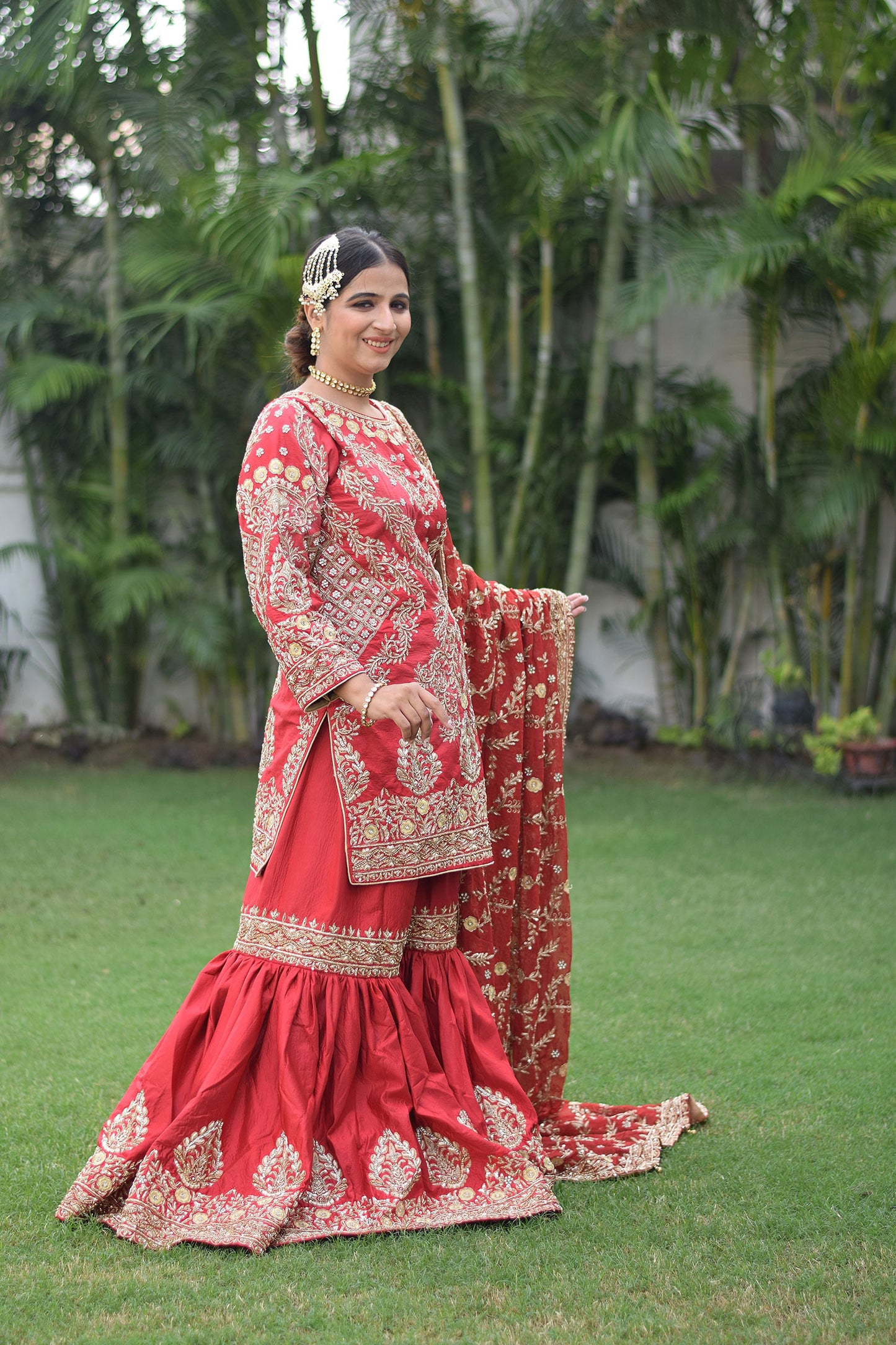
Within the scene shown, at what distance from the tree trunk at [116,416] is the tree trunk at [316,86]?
126 centimetres

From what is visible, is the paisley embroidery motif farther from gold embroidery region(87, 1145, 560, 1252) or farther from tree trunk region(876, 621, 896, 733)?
tree trunk region(876, 621, 896, 733)

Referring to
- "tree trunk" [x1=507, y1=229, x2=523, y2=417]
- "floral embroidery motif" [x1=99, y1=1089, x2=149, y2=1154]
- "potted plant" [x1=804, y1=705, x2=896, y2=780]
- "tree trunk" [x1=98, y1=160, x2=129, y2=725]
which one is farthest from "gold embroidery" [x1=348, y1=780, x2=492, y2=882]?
"tree trunk" [x1=98, y1=160, x2=129, y2=725]

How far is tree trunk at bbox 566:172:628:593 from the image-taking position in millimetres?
7008

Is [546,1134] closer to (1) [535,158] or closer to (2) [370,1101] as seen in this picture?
(2) [370,1101]

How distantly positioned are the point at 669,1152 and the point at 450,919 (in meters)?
0.64

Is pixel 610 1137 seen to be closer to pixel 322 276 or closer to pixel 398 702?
pixel 398 702

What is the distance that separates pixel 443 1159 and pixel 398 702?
81cm

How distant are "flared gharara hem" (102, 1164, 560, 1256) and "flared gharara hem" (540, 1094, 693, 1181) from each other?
8.6 inches

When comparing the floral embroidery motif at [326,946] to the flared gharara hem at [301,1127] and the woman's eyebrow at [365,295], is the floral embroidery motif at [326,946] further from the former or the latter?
the woman's eyebrow at [365,295]

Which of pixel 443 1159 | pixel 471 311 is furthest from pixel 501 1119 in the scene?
pixel 471 311

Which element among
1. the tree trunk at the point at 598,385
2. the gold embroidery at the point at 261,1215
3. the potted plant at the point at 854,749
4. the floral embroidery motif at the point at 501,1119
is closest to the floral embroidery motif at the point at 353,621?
the floral embroidery motif at the point at 501,1119

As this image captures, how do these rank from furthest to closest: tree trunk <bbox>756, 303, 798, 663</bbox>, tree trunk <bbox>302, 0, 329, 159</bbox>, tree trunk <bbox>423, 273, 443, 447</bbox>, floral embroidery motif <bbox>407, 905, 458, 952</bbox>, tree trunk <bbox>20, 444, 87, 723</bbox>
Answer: tree trunk <bbox>20, 444, 87, 723</bbox>
tree trunk <bbox>423, 273, 443, 447</bbox>
tree trunk <bbox>756, 303, 798, 663</bbox>
tree trunk <bbox>302, 0, 329, 159</bbox>
floral embroidery motif <bbox>407, 905, 458, 952</bbox>

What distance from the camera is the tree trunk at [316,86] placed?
684 centimetres

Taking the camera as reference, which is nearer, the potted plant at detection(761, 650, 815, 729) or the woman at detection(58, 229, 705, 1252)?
the woman at detection(58, 229, 705, 1252)
